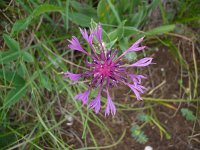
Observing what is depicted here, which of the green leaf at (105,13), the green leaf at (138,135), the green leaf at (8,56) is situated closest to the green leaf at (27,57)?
the green leaf at (8,56)

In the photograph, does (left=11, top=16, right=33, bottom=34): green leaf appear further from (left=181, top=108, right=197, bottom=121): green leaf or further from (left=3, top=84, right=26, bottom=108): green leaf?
(left=181, top=108, right=197, bottom=121): green leaf

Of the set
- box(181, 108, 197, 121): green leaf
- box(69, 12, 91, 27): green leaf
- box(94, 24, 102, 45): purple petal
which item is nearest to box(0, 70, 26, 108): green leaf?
box(69, 12, 91, 27): green leaf

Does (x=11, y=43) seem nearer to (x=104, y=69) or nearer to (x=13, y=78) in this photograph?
(x=13, y=78)

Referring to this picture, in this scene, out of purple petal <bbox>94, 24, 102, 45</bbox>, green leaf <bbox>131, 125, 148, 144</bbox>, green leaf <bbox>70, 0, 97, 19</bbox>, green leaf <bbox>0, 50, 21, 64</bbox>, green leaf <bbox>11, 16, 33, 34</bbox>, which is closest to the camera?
purple petal <bbox>94, 24, 102, 45</bbox>

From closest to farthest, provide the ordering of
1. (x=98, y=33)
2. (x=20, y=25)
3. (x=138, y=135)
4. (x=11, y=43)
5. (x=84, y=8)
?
(x=98, y=33)
(x=20, y=25)
(x=11, y=43)
(x=84, y=8)
(x=138, y=135)

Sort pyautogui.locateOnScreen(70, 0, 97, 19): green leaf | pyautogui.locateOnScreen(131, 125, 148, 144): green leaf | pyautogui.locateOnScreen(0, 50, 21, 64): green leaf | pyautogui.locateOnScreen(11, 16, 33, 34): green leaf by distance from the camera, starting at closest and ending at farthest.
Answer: pyautogui.locateOnScreen(11, 16, 33, 34): green leaf
pyautogui.locateOnScreen(0, 50, 21, 64): green leaf
pyautogui.locateOnScreen(70, 0, 97, 19): green leaf
pyautogui.locateOnScreen(131, 125, 148, 144): green leaf

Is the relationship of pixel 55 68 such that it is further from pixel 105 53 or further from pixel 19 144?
pixel 105 53

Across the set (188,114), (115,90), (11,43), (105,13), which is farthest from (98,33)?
(188,114)

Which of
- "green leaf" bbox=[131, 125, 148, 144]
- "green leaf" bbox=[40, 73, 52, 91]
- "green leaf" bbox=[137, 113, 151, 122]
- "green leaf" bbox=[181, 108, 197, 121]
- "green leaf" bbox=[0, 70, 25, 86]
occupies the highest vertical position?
"green leaf" bbox=[0, 70, 25, 86]
